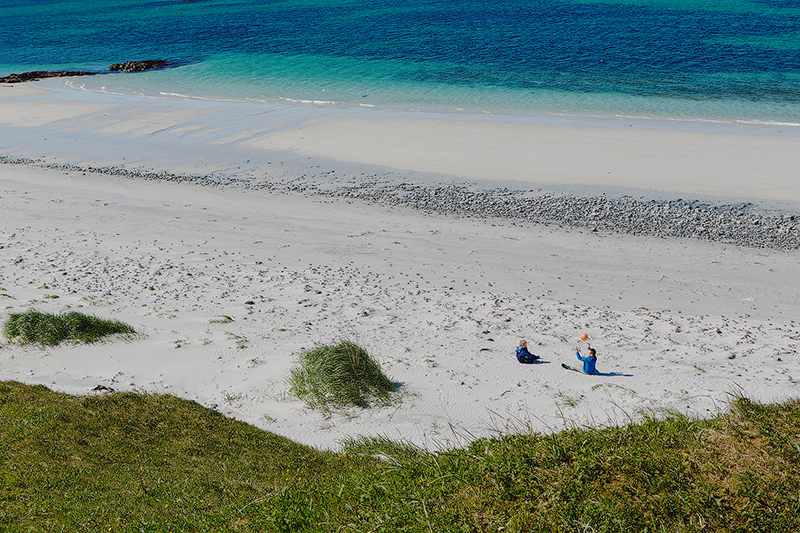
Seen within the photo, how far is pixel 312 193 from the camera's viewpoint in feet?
71.1

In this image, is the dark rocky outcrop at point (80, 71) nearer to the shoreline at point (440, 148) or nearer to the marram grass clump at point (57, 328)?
the shoreline at point (440, 148)

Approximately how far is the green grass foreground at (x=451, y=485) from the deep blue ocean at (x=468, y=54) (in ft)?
103

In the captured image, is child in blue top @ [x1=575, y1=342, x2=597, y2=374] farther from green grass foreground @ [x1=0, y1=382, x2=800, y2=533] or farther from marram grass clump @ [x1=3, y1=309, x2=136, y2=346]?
marram grass clump @ [x1=3, y1=309, x2=136, y2=346]

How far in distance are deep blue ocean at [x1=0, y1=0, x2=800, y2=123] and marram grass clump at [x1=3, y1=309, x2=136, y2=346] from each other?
28.3m

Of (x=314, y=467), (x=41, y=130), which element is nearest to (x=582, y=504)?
(x=314, y=467)

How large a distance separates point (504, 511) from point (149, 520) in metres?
3.18

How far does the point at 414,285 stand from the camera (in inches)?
559

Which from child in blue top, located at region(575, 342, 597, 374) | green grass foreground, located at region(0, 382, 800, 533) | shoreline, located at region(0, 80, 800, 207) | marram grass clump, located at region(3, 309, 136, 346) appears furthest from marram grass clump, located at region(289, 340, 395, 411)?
shoreline, located at region(0, 80, 800, 207)

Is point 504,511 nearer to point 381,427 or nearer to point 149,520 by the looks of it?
point 149,520

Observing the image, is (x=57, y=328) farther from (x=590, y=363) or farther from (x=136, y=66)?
(x=136, y=66)

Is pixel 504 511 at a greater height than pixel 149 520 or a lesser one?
greater

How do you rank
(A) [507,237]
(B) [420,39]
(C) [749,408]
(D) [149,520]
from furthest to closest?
1. (B) [420,39]
2. (A) [507,237]
3. (C) [749,408]
4. (D) [149,520]

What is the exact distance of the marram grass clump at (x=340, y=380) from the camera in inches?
355

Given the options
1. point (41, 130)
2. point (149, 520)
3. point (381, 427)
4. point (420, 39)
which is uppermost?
point (420, 39)
